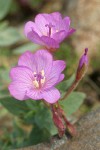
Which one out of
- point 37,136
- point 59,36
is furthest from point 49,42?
point 37,136

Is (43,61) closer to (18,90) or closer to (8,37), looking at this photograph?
(18,90)

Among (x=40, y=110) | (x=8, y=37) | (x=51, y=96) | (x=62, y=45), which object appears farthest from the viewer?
(x=62, y=45)

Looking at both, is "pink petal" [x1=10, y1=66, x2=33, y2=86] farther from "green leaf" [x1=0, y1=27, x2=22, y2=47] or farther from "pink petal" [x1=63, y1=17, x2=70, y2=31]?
"green leaf" [x1=0, y1=27, x2=22, y2=47]

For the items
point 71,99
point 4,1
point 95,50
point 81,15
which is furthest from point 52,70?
point 81,15

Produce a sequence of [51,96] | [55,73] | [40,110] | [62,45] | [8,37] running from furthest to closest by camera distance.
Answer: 1. [62,45]
2. [8,37]
3. [40,110]
4. [55,73]
5. [51,96]

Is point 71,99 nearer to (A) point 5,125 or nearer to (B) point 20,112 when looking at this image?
(B) point 20,112

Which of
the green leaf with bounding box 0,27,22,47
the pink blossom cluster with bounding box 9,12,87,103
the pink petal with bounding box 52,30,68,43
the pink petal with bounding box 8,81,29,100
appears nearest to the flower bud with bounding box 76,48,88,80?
the pink blossom cluster with bounding box 9,12,87,103

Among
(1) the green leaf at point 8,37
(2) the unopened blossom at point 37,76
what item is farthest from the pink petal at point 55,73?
(1) the green leaf at point 8,37
